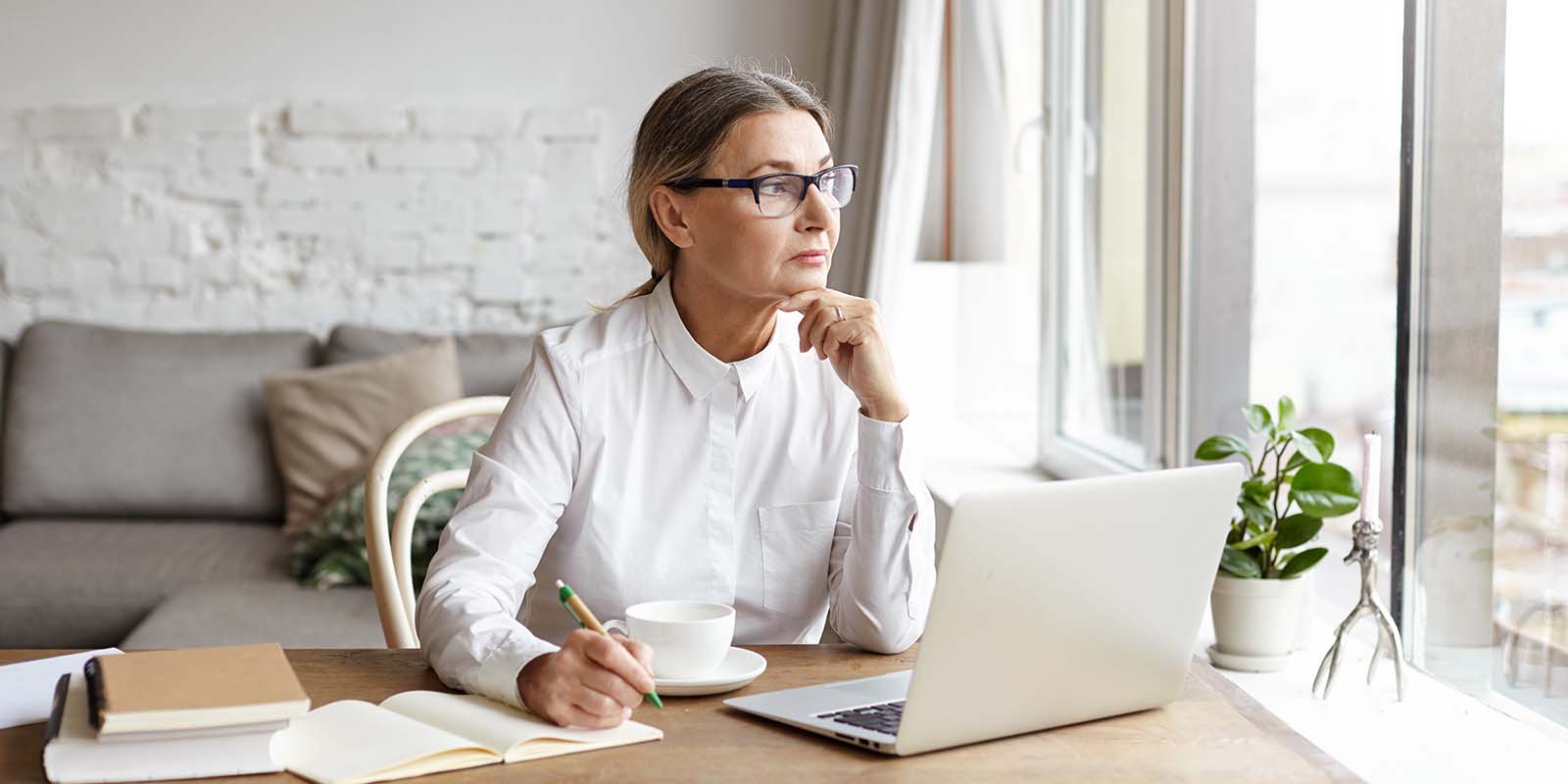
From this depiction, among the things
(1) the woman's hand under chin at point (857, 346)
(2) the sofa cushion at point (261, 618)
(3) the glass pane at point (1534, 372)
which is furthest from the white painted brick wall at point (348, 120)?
(3) the glass pane at point (1534, 372)

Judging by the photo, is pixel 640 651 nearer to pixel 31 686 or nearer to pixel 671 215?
pixel 31 686

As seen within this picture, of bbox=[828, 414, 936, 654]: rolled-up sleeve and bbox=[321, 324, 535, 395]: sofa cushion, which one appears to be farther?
bbox=[321, 324, 535, 395]: sofa cushion

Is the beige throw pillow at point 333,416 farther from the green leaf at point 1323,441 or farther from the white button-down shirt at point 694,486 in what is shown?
the green leaf at point 1323,441

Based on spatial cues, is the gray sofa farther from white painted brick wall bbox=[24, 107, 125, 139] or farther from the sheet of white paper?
the sheet of white paper

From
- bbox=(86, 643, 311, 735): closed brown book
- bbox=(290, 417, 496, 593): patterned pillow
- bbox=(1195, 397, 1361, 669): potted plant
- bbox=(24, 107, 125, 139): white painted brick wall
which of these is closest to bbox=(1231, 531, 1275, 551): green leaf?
bbox=(1195, 397, 1361, 669): potted plant

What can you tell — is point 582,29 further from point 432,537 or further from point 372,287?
point 432,537

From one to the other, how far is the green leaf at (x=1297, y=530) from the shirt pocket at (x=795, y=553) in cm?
51

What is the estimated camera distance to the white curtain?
123 inches

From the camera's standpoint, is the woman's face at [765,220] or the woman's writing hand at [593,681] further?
the woman's face at [765,220]

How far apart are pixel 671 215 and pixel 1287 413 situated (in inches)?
28.5

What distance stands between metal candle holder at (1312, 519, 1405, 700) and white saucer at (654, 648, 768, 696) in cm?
60

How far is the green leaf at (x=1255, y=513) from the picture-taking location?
157cm

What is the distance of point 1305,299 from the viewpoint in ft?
11.9

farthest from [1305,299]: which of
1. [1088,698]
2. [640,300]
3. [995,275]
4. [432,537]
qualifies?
[1088,698]
